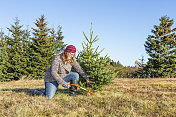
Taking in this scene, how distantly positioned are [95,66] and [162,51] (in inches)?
699

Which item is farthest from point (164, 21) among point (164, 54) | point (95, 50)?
point (95, 50)

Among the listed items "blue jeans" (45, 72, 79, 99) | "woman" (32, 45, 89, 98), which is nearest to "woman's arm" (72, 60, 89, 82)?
"woman" (32, 45, 89, 98)

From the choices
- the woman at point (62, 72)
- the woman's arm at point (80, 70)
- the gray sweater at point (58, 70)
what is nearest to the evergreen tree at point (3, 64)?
the woman at point (62, 72)

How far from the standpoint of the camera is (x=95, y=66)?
19.0 ft

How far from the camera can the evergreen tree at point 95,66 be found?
5.74 m

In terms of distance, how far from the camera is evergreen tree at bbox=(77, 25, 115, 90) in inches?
226

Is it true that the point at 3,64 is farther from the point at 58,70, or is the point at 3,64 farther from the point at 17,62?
the point at 58,70

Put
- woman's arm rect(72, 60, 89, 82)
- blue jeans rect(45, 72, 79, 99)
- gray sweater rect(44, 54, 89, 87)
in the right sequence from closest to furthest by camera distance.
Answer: gray sweater rect(44, 54, 89, 87)
blue jeans rect(45, 72, 79, 99)
woman's arm rect(72, 60, 89, 82)

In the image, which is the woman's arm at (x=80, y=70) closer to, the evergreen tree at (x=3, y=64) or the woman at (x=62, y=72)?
the woman at (x=62, y=72)

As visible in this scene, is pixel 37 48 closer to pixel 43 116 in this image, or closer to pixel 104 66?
pixel 104 66

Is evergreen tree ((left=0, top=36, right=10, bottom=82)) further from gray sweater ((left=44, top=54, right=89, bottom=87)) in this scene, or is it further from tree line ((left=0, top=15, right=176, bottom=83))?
gray sweater ((left=44, top=54, right=89, bottom=87))

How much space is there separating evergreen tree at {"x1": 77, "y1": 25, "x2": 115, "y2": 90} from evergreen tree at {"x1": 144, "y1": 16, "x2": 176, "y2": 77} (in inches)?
624

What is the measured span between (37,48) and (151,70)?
15402mm

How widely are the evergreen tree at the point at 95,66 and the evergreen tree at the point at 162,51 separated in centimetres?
1584
